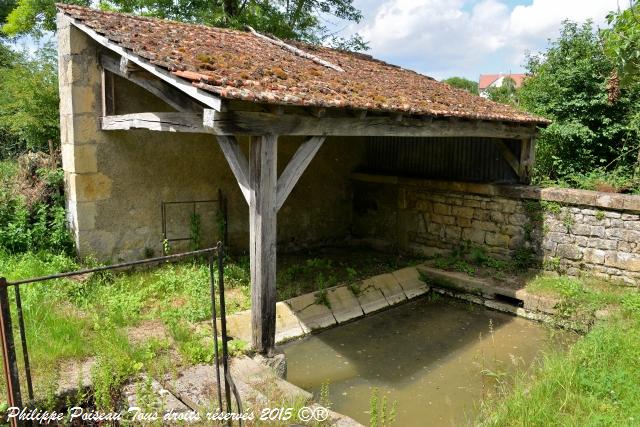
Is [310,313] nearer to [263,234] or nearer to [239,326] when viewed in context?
[239,326]

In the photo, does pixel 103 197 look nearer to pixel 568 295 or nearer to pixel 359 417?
pixel 359 417

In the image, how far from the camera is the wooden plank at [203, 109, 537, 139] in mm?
4188

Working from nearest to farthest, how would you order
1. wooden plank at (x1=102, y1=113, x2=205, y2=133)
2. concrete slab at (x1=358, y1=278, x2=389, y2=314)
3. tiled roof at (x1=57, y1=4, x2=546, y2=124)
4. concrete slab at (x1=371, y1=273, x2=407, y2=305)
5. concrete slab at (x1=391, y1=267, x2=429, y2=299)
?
tiled roof at (x1=57, y1=4, x2=546, y2=124), wooden plank at (x1=102, y1=113, x2=205, y2=133), concrete slab at (x1=358, y1=278, x2=389, y2=314), concrete slab at (x1=371, y1=273, x2=407, y2=305), concrete slab at (x1=391, y1=267, x2=429, y2=299)

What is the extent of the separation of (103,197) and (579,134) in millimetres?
8512

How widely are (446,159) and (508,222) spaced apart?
167cm

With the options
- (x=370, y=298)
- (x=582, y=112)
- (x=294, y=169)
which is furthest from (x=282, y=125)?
(x=582, y=112)

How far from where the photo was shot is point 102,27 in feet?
18.3

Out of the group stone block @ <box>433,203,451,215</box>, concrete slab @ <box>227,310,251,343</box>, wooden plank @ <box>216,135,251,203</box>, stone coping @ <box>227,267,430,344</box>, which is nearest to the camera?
wooden plank @ <box>216,135,251,203</box>

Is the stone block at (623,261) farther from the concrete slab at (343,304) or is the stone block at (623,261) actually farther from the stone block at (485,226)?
the concrete slab at (343,304)

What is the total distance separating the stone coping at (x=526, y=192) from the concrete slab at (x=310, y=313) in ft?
11.5

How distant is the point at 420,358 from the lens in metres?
5.56

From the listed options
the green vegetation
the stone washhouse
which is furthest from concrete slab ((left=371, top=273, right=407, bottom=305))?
the green vegetation

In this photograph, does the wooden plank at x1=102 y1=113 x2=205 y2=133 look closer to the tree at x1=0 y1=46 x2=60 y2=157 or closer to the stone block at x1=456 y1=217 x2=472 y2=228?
the tree at x1=0 y1=46 x2=60 y2=157

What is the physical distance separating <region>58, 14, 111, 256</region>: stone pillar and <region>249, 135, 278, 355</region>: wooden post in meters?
2.93
